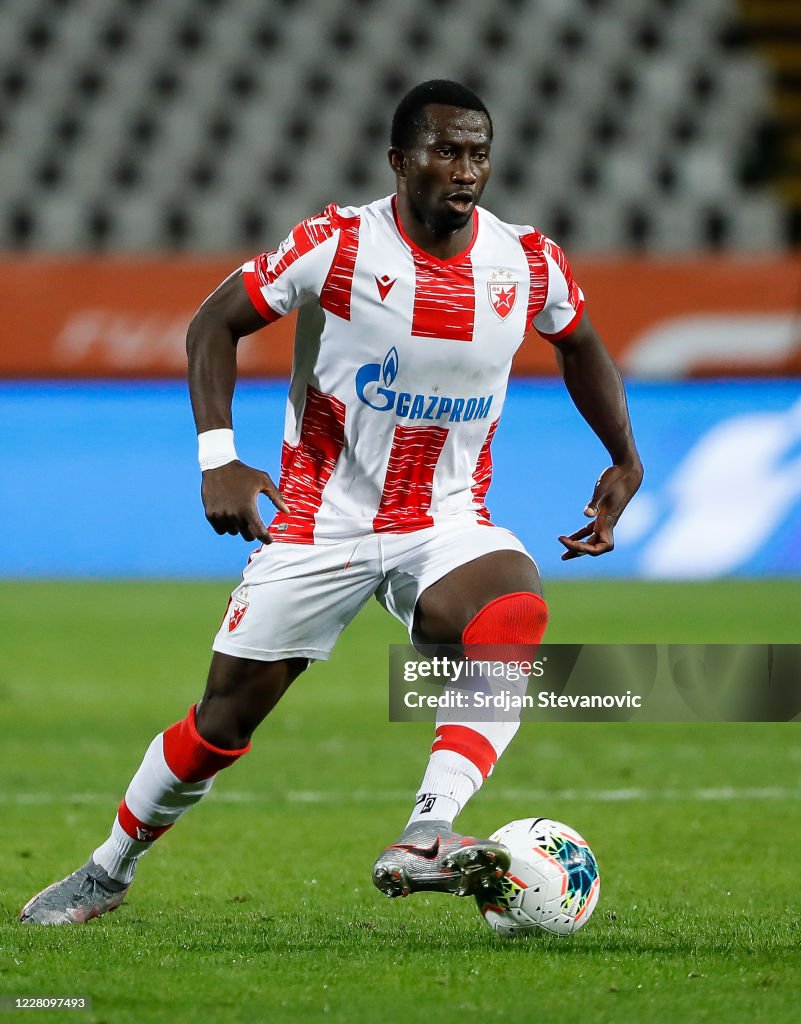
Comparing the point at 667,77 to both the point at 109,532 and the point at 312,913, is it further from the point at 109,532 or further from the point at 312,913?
the point at 312,913

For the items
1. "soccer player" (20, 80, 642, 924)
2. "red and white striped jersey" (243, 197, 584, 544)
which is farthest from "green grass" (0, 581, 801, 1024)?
"red and white striped jersey" (243, 197, 584, 544)

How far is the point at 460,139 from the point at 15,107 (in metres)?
14.1

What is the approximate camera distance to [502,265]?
4293 millimetres

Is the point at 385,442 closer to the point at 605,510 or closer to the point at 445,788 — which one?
the point at 605,510

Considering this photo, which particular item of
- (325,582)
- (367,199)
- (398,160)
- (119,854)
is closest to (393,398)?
(325,582)

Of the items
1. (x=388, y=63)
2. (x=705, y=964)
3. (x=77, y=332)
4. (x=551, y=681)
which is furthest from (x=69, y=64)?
(x=705, y=964)

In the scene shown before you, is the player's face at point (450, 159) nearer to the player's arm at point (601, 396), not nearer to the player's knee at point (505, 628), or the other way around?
the player's arm at point (601, 396)

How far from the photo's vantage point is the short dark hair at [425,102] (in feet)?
13.4

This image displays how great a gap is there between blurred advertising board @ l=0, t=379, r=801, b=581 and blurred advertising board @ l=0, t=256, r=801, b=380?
0.68 feet

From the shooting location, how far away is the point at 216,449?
13.2ft

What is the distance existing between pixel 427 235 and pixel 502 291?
0.79 ft

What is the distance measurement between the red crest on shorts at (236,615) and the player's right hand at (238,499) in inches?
11.5

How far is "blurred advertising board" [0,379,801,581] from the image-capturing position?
40.4 feet

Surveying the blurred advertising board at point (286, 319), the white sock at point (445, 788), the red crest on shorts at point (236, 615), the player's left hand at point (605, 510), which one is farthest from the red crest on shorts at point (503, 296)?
the blurred advertising board at point (286, 319)
